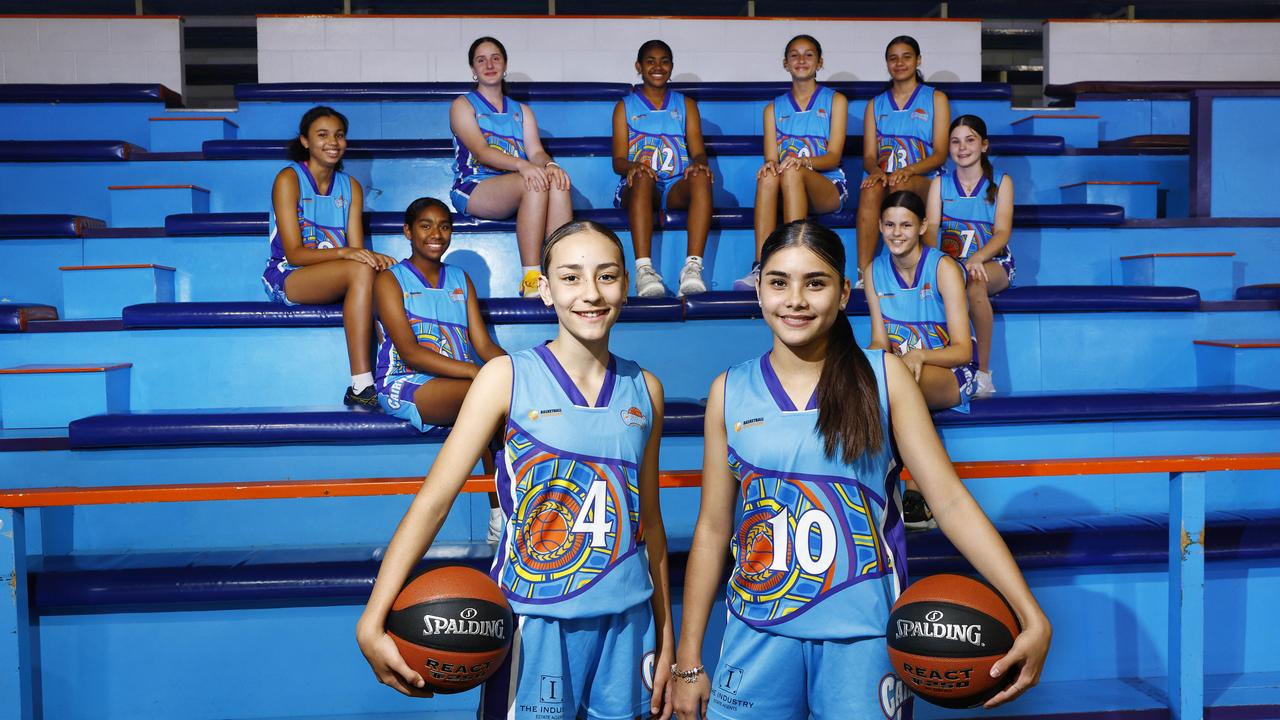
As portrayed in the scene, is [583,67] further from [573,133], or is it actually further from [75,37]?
[75,37]

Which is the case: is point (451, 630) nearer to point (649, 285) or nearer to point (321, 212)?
point (649, 285)

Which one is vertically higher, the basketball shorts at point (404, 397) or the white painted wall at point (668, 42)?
the white painted wall at point (668, 42)

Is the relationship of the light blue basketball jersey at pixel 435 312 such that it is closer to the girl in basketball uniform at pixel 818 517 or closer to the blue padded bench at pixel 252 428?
the blue padded bench at pixel 252 428

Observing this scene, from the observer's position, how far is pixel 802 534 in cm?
129

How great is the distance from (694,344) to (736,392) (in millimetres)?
Result: 1825

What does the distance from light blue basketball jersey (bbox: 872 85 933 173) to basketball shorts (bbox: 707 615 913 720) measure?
3.04 m

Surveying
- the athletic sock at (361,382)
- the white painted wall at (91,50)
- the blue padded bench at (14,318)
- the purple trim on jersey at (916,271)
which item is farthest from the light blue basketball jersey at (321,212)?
the white painted wall at (91,50)

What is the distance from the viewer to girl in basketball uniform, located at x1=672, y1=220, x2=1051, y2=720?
1255 mm

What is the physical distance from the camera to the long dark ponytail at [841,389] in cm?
127

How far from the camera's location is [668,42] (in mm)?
5594

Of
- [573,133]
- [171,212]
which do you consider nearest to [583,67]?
[573,133]

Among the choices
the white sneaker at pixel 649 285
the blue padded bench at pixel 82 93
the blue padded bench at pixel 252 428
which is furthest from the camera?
the blue padded bench at pixel 82 93

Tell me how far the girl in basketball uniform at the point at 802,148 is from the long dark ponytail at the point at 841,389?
2.19m

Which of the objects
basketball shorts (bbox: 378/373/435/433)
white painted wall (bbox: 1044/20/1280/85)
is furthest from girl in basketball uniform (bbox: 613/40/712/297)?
white painted wall (bbox: 1044/20/1280/85)
